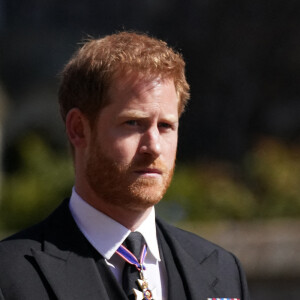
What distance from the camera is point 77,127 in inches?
162

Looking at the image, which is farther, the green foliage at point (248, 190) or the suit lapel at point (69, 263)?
the green foliage at point (248, 190)

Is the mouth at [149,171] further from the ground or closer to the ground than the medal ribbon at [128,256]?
further from the ground

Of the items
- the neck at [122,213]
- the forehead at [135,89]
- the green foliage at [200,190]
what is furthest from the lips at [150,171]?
the green foliage at [200,190]

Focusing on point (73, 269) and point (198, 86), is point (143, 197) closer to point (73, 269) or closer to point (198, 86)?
point (73, 269)

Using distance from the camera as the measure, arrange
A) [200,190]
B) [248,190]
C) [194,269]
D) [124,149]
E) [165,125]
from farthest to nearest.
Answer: [248,190] → [200,190] → [194,269] → [165,125] → [124,149]

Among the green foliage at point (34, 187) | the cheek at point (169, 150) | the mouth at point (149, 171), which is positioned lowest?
the green foliage at point (34, 187)

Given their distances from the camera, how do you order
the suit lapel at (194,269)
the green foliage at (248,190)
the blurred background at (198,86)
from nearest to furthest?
the suit lapel at (194,269), the green foliage at (248,190), the blurred background at (198,86)

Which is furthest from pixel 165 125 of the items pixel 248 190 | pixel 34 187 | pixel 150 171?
pixel 248 190

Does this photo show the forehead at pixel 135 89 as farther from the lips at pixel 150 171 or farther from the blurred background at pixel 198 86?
the blurred background at pixel 198 86

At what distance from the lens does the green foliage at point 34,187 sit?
11766 mm

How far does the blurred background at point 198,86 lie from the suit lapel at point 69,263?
7.86 m

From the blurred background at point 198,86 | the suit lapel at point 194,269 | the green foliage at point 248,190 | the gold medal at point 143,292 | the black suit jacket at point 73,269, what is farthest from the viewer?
the blurred background at point 198,86

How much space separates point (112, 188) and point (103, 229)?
20 cm

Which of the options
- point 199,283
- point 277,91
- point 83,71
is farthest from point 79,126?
point 277,91
